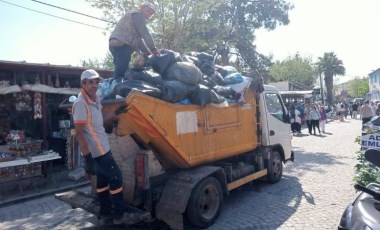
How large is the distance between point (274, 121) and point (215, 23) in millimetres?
8939

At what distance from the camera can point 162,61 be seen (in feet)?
18.9

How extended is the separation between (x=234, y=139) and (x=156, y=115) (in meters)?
2.16

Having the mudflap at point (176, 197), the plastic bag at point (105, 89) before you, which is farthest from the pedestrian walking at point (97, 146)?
the mudflap at point (176, 197)

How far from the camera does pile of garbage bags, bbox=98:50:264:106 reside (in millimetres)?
4969

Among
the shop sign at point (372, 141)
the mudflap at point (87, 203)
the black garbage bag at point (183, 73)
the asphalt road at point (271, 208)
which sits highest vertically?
the black garbage bag at point (183, 73)

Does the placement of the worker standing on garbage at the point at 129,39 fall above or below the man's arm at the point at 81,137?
above

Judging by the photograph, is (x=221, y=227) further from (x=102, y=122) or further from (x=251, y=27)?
(x=251, y=27)

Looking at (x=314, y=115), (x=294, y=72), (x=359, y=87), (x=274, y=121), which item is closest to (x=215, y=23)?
(x=314, y=115)

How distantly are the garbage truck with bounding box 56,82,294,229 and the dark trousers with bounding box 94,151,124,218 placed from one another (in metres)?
0.19

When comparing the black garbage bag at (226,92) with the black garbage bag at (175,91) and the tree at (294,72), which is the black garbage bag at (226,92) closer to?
the black garbage bag at (175,91)

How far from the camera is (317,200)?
6457mm

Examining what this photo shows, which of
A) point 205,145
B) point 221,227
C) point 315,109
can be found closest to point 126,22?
point 205,145

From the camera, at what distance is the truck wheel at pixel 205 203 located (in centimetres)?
504

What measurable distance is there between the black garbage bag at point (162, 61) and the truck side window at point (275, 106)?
286cm
